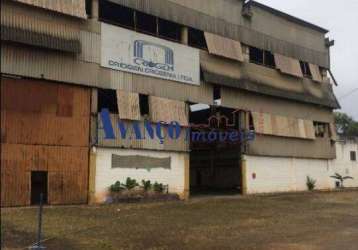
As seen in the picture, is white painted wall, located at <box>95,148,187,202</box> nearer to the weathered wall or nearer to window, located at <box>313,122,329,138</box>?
the weathered wall

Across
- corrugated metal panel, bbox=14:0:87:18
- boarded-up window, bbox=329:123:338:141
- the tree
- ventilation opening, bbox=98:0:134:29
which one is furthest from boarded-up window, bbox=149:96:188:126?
the tree

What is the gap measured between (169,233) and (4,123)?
38.0ft

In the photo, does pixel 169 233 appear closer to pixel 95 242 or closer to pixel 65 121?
pixel 95 242

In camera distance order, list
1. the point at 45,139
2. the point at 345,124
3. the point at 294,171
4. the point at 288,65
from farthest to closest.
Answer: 1. the point at 345,124
2. the point at 294,171
3. the point at 288,65
4. the point at 45,139

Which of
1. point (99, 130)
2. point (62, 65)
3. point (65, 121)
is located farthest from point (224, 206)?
point (62, 65)

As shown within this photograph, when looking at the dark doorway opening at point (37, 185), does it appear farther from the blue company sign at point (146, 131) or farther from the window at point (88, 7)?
the window at point (88, 7)

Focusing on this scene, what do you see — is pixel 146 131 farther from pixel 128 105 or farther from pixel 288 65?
pixel 288 65

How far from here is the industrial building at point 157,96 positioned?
26.1 m

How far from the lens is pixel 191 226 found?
20203 millimetres

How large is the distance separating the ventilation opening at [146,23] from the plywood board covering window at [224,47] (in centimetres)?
370

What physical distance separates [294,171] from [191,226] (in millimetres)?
22079

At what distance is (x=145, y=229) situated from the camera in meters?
19.3

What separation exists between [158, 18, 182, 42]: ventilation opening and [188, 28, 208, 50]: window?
98 cm

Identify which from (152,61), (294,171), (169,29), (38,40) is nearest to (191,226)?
(38,40)
